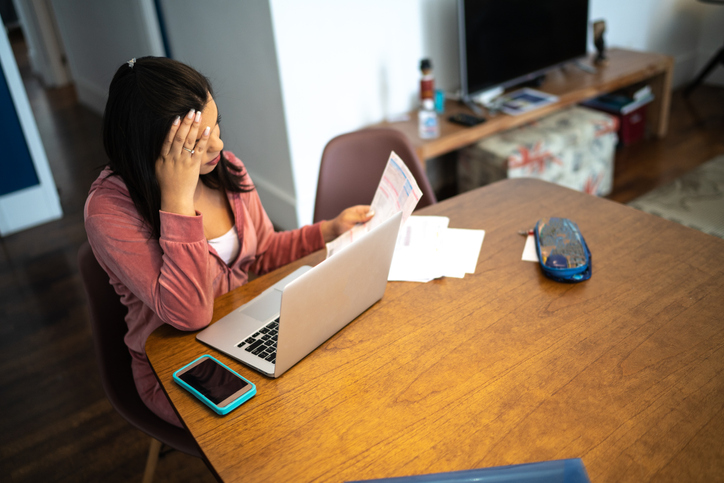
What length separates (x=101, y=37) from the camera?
435 cm

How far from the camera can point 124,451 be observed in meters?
1.75

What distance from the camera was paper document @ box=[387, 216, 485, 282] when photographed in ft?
4.00

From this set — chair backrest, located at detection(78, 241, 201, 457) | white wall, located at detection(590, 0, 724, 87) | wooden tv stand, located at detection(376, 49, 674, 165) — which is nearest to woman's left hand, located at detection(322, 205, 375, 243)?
chair backrest, located at detection(78, 241, 201, 457)

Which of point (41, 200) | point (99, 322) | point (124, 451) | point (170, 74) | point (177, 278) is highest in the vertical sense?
point (170, 74)

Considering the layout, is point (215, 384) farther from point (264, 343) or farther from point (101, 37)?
point (101, 37)

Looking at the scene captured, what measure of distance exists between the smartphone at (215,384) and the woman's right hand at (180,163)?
0.30m

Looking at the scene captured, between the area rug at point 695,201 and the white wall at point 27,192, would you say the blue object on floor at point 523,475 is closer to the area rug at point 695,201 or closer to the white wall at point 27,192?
the area rug at point 695,201

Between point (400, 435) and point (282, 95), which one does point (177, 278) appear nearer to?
point (400, 435)

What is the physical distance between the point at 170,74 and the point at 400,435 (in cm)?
76

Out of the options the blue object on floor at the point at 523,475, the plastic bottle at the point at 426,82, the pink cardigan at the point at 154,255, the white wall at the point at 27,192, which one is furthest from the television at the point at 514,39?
the white wall at the point at 27,192

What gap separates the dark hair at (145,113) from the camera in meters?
1.02

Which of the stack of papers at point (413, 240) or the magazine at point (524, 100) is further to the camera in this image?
the magazine at point (524, 100)

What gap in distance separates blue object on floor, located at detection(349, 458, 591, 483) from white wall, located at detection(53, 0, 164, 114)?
315cm

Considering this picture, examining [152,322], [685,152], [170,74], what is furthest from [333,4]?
[685,152]
